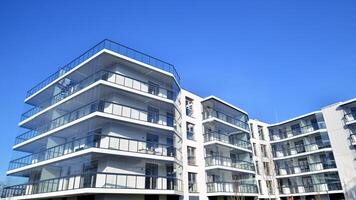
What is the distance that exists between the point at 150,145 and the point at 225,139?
1316cm

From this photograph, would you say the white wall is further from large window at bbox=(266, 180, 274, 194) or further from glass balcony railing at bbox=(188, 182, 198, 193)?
glass balcony railing at bbox=(188, 182, 198, 193)

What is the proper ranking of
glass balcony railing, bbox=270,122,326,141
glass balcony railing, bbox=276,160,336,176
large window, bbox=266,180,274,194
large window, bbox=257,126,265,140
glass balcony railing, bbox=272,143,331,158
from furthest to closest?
1. large window, bbox=257,126,265,140
2. large window, bbox=266,180,274,194
3. glass balcony railing, bbox=270,122,326,141
4. glass balcony railing, bbox=272,143,331,158
5. glass balcony railing, bbox=276,160,336,176

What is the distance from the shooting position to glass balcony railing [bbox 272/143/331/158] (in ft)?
120

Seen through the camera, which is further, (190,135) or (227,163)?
(227,163)

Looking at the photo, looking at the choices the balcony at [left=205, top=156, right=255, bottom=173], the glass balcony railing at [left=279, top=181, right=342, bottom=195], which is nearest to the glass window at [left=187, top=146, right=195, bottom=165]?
the balcony at [left=205, top=156, right=255, bottom=173]

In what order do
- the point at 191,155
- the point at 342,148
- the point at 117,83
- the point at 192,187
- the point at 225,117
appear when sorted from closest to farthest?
the point at 117,83
the point at 192,187
the point at 191,155
the point at 342,148
the point at 225,117

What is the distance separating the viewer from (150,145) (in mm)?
23156

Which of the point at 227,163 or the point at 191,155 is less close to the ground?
the point at 191,155

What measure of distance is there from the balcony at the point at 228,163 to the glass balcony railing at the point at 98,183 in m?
6.17

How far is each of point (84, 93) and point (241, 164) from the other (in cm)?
2213

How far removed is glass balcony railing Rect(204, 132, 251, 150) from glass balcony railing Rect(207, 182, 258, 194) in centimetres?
516

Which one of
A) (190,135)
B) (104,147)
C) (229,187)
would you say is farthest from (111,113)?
(229,187)

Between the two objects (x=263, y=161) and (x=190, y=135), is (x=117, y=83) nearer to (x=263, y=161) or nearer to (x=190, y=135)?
(x=190, y=135)

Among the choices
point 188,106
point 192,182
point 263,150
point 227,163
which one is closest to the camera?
point 192,182
